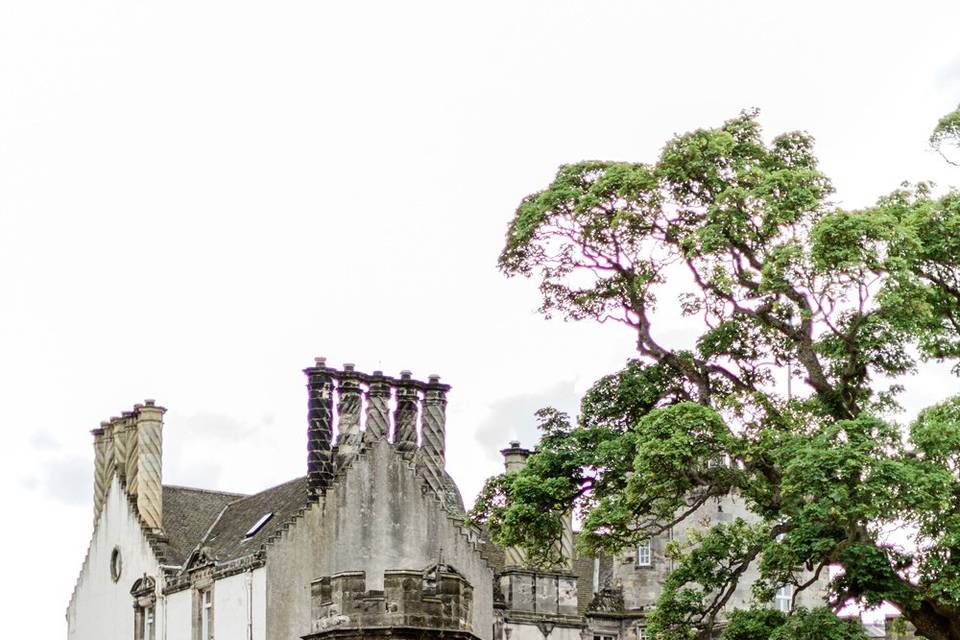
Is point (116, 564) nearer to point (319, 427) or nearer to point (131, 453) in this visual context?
point (131, 453)

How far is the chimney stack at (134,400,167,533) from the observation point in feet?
169

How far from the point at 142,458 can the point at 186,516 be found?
9.05ft

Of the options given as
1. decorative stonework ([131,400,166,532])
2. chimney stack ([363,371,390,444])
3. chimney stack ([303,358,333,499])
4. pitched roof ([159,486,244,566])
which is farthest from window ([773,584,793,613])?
decorative stonework ([131,400,166,532])

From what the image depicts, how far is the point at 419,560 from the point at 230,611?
5518 millimetres

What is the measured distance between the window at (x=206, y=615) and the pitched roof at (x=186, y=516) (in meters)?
2.92

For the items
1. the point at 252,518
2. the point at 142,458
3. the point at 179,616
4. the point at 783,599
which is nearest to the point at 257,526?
the point at 252,518

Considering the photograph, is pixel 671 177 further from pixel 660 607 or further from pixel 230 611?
pixel 230 611

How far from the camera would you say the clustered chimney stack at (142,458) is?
51.4 metres

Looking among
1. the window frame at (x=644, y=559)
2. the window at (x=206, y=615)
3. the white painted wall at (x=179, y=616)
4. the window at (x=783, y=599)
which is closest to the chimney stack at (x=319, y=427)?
the window at (x=206, y=615)

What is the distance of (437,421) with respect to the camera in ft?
164

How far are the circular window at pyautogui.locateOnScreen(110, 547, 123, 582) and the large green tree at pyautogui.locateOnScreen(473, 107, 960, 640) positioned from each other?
841 inches

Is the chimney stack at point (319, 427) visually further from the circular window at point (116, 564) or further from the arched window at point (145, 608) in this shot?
the circular window at point (116, 564)

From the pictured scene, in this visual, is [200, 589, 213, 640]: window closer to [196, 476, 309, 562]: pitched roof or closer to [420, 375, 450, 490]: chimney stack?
[196, 476, 309, 562]: pitched roof

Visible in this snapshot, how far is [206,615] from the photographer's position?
4759 centimetres
